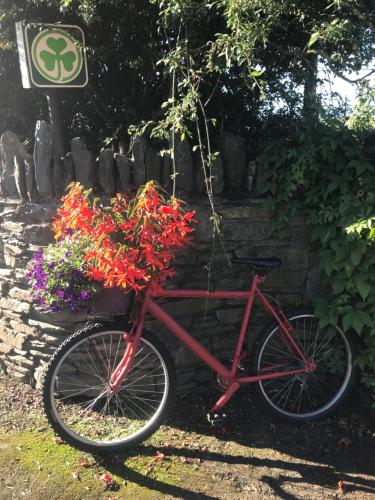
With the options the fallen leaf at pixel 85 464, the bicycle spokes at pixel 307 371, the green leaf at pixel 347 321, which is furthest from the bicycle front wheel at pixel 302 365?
the fallen leaf at pixel 85 464

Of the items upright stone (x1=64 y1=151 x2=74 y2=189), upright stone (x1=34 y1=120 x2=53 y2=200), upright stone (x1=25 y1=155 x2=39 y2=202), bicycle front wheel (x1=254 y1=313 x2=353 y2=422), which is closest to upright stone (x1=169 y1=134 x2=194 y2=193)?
upright stone (x1=64 y1=151 x2=74 y2=189)

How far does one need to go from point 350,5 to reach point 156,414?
261 centimetres

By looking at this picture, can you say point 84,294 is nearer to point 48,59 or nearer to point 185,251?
point 185,251

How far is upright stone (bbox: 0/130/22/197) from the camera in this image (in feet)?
10.5

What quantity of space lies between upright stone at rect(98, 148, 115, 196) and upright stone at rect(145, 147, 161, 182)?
228 mm

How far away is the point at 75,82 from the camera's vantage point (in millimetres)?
3170

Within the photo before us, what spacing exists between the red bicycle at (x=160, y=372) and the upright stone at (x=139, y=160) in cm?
79

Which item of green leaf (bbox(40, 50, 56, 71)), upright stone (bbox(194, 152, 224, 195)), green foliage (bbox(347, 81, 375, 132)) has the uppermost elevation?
green leaf (bbox(40, 50, 56, 71))

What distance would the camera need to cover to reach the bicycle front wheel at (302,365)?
301 centimetres

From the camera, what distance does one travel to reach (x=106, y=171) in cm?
298

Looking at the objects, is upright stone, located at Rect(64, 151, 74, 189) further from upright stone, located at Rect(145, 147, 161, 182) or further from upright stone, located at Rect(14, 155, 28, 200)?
upright stone, located at Rect(145, 147, 161, 182)

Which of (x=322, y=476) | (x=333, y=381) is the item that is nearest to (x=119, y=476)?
(x=322, y=476)

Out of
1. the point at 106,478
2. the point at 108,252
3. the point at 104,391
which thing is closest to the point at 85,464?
the point at 106,478

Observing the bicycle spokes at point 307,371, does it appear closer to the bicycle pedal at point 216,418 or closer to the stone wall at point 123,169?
the bicycle pedal at point 216,418
